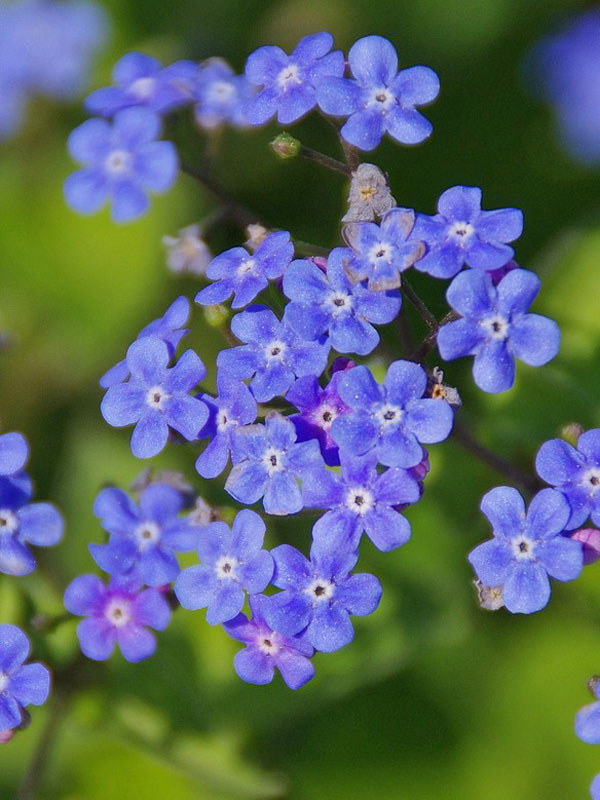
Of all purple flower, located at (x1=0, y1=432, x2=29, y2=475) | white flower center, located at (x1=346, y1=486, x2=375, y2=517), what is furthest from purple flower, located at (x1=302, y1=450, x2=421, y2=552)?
purple flower, located at (x1=0, y1=432, x2=29, y2=475)

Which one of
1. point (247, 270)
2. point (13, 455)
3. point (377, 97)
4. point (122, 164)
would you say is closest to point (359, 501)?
point (247, 270)

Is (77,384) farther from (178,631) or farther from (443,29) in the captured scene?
(443,29)

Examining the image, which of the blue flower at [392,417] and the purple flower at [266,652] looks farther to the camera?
the purple flower at [266,652]

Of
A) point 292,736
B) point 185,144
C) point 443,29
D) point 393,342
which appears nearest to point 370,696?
point 292,736

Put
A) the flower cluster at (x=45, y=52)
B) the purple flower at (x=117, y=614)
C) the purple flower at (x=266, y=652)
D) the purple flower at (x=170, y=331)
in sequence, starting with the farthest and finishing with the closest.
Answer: the flower cluster at (x=45, y=52), the purple flower at (x=117, y=614), the purple flower at (x=170, y=331), the purple flower at (x=266, y=652)

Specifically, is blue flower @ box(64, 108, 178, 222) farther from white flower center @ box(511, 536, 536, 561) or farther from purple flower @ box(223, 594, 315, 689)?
white flower center @ box(511, 536, 536, 561)

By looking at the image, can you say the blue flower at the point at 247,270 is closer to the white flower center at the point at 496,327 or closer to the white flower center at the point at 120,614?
the white flower center at the point at 496,327

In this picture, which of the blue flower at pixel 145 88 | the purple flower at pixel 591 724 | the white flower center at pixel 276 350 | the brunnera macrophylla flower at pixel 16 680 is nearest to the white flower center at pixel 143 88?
the blue flower at pixel 145 88
